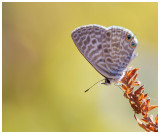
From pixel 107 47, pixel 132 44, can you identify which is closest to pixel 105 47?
pixel 107 47

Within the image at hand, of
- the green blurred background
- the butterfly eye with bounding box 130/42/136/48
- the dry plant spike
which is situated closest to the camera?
the dry plant spike

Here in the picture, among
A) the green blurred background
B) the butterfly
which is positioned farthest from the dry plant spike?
the green blurred background

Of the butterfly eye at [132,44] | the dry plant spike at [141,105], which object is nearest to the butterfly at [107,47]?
the butterfly eye at [132,44]

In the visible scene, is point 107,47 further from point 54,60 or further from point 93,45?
point 54,60

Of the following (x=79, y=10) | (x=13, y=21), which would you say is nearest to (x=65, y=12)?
(x=79, y=10)

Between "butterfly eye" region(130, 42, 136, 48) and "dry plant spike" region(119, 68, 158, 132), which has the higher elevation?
"butterfly eye" region(130, 42, 136, 48)

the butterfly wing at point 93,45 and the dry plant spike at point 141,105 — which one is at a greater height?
the butterfly wing at point 93,45

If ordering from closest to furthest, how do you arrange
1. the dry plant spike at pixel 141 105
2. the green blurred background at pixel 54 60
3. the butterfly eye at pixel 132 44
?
the dry plant spike at pixel 141 105, the butterfly eye at pixel 132 44, the green blurred background at pixel 54 60

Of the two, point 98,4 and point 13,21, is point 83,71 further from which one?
point 13,21

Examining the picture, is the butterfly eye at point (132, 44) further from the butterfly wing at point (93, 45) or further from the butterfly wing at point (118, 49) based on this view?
the butterfly wing at point (93, 45)

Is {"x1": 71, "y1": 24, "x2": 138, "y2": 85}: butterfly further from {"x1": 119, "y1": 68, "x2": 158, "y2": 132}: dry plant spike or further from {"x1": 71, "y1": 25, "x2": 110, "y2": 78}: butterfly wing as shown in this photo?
{"x1": 119, "y1": 68, "x2": 158, "y2": 132}: dry plant spike
